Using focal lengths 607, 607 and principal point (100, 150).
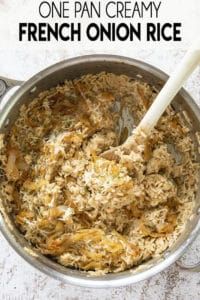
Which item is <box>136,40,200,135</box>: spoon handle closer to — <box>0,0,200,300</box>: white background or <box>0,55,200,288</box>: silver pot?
<box>0,55,200,288</box>: silver pot

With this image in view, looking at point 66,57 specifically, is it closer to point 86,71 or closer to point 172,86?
point 86,71

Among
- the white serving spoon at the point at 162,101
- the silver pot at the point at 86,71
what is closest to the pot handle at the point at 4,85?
the silver pot at the point at 86,71

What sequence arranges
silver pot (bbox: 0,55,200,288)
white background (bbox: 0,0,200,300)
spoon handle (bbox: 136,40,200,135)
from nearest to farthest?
spoon handle (bbox: 136,40,200,135), silver pot (bbox: 0,55,200,288), white background (bbox: 0,0,200,300)

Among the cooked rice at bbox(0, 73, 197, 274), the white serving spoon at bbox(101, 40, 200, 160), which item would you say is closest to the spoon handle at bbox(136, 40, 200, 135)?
the white serving spoon at bbox(101, 40, 200, 160)

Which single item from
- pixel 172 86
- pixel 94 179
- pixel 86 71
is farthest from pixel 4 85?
pixel 172 86

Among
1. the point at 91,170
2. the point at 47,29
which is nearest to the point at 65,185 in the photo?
the point at 91,170
